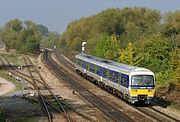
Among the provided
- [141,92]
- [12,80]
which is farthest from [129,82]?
[12,80]

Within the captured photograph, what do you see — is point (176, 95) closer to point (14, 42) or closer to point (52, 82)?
point (52, 82)

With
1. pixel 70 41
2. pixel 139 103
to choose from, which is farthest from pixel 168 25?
pixel 70 41

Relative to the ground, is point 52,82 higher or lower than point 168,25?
lower

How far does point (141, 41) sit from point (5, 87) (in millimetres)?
24294

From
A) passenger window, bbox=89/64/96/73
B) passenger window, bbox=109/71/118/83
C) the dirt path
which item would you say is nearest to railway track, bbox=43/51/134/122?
passenger window, bbox=109/71/118/83

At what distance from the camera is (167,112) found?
28750 millimetres

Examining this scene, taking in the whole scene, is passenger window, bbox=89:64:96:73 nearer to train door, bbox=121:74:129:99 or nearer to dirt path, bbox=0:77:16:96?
dirt path, bbox=0:77:16:96

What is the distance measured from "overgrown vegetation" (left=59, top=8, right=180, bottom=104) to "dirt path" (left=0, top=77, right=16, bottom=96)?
13.1 metres

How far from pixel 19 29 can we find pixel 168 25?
83593mm

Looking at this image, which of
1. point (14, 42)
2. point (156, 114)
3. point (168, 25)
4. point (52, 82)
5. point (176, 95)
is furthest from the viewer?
point (14, 42)

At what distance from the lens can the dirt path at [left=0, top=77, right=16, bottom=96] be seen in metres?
41.2

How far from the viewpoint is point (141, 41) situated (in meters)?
61.4

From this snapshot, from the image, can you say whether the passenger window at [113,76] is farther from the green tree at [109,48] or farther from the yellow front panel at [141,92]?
the green tree at [109,48]

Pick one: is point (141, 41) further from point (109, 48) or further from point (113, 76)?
point (113, 76)
